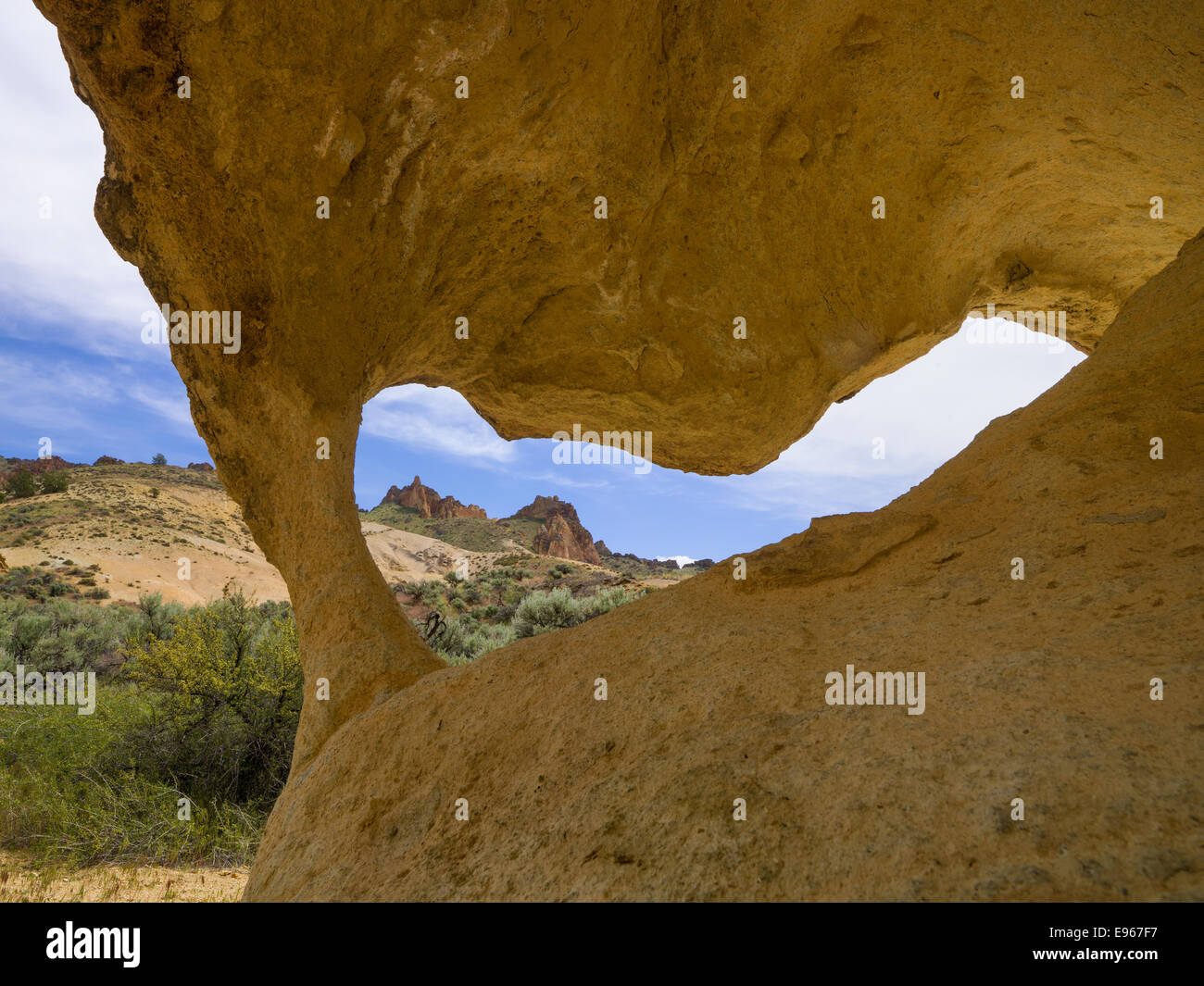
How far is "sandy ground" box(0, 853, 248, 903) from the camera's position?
5.45 m

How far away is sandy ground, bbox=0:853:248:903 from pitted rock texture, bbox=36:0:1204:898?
2.32 metres

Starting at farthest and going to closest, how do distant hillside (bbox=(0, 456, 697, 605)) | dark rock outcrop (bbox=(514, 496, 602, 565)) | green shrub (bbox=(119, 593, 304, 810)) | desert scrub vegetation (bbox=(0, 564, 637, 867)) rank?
dark rock outcrop (bbox=(514, 496, 602, 565)) < distant hillside (bbox=(0, 456, 697, 605)) < green shrub (bbox=(119, 593, 304, 810)) < desert scrub vegetation (bbox=(0, 564, 637, 867))

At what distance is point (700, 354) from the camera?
6.65 metres

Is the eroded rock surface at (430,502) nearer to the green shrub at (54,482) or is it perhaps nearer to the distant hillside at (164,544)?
the distant hillside at (164,544)

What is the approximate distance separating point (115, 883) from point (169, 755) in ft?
7.38

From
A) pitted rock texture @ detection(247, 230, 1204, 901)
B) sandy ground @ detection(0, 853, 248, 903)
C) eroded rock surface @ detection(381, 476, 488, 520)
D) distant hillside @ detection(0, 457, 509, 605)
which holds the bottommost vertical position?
sandy ground @ detection(0, 853, 248, 903)

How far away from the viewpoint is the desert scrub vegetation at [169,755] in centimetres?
652

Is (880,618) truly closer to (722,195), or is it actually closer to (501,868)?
(501,868)

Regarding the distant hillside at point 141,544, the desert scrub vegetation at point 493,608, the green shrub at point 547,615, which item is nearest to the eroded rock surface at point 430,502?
the distant hillside at point 141,544

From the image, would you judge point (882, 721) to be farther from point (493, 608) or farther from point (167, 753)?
point (493, 608)

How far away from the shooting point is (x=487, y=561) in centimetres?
3406

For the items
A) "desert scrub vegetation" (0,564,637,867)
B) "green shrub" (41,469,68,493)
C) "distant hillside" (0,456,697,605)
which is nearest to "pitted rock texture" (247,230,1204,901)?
"desert scrub vegetation" (0,564,637,867)

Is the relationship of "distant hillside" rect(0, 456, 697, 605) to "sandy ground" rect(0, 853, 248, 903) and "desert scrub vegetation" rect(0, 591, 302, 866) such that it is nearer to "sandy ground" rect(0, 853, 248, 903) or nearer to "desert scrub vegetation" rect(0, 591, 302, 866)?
"desert scrub vegetation" rect(0, 591, 302, 866)

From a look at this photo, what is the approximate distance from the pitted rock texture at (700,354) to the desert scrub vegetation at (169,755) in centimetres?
344
